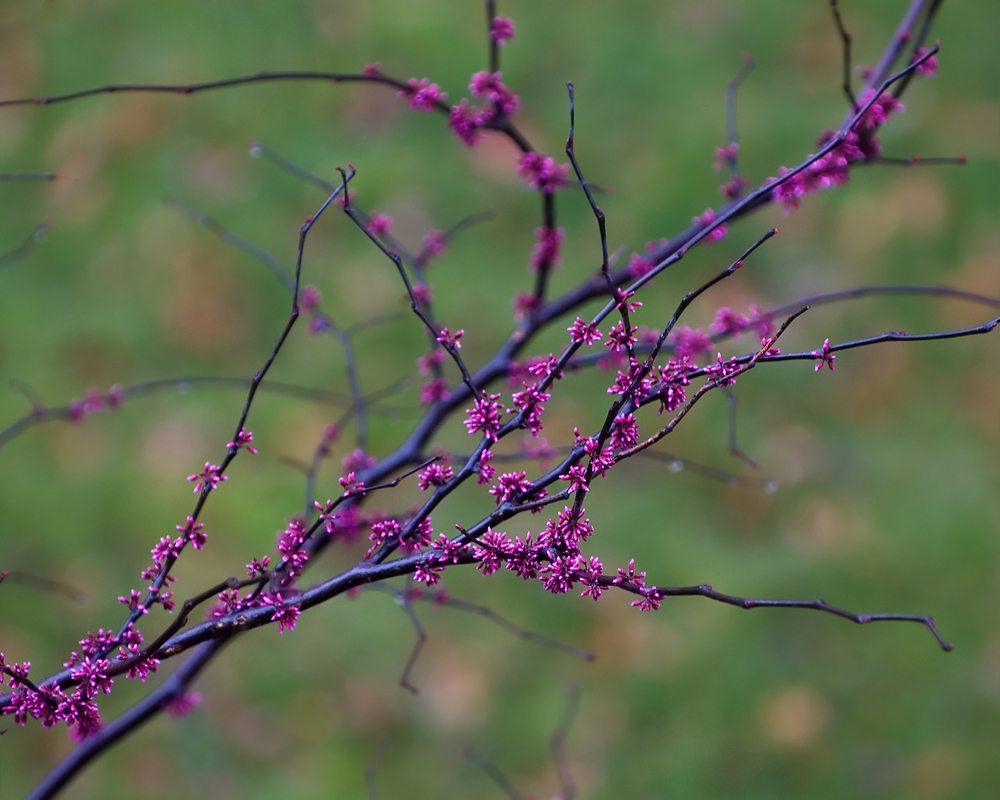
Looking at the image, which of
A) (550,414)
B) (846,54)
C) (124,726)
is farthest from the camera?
(550,414)

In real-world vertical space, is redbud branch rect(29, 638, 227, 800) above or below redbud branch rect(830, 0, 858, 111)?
below

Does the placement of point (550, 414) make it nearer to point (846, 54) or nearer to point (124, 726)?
point (846, 54)

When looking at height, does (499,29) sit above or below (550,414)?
below

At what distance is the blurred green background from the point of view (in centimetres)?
452

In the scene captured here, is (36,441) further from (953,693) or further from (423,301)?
(953,693)

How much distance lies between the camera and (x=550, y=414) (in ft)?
16.8

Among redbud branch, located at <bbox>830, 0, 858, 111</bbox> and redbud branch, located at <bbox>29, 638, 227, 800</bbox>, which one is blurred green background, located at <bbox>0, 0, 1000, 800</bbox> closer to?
redbud branch, located at <bbox>29, 638, 227, 800</bbox>

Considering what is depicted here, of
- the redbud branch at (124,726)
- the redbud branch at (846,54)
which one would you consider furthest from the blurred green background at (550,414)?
the redbud branch at (846,54)

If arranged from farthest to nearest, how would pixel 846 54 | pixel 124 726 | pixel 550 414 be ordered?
1. pixel 550 414
2. pixel 846 54
3. pixel 124 726

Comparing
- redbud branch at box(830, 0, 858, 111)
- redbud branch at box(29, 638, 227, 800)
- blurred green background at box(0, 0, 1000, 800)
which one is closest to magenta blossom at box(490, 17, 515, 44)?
redbud branch at box(830, 0, 858, 111)

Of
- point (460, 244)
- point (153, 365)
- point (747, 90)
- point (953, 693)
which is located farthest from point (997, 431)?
point (153, 365)

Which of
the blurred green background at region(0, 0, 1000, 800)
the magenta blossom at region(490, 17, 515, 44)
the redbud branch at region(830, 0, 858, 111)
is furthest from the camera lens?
the blurred green background at region(0, 0, 1000, 800)

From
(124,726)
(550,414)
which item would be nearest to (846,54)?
(124,726)

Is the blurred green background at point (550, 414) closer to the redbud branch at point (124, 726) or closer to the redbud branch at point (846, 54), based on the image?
the redbud branch at point (124, 726)
